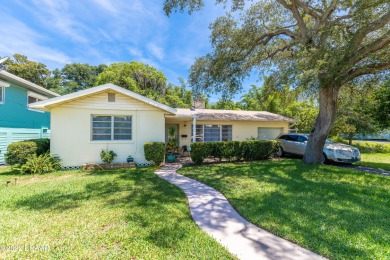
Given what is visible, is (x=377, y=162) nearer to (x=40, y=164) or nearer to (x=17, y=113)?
(x=40, y=164)

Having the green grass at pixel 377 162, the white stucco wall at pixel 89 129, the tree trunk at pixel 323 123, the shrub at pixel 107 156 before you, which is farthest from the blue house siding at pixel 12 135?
the green grass at pixel 377 162

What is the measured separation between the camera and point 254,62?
1287 centimetres

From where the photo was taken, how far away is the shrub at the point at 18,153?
848cm

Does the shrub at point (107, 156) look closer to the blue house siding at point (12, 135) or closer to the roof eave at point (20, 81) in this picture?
the blue house siding at point (12, 135)

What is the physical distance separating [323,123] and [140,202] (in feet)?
31.9

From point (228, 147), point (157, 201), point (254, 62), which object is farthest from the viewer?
point (254, 62)

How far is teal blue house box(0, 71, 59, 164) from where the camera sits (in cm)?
1111

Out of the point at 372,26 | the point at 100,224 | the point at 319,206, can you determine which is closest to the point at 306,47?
the point at 372,26

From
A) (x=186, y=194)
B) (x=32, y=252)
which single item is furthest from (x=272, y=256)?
(x=32, y=252)

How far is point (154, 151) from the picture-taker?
10.1 meters

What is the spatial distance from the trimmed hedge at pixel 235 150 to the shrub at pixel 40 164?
6721 mm

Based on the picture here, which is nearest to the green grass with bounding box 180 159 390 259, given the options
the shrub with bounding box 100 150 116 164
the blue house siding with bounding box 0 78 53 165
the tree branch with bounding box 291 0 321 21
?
the shrub with bounding box 100 150 116 164

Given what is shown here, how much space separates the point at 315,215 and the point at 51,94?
19.1 metres

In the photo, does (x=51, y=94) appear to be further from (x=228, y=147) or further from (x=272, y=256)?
(x=272, y=256)
